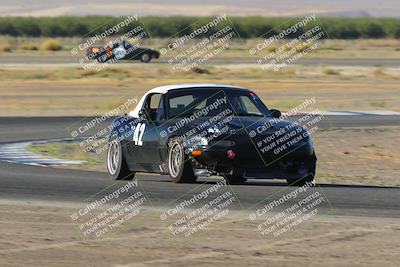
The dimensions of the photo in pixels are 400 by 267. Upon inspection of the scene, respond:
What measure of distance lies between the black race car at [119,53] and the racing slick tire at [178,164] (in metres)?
49.7

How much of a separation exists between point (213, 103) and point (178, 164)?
1.05 metres

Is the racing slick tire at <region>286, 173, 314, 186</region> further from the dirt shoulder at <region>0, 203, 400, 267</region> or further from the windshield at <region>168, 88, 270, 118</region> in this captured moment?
the dirt shoulder at <region>0, 203, 400, 267</region>

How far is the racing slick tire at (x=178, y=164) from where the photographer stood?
1372 centimetres

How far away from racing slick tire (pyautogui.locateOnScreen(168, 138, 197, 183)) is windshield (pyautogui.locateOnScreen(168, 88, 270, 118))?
63 centimetres

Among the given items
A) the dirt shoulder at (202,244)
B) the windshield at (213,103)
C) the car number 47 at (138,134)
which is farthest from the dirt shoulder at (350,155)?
the dirt shoulder at (202,244)

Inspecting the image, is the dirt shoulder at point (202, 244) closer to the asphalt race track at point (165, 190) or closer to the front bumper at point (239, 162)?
the asphalt race track at point (165, 190)

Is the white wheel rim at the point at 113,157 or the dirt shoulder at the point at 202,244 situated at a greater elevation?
the dirt shoulder at the point at 202,244

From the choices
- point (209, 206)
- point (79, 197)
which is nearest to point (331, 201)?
point (209, 206)

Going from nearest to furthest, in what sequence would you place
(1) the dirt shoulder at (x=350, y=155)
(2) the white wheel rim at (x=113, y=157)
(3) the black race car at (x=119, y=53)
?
1. (2) the white wheel rim at (x=113, y=157)
2. (1) the dirt shoulder at (x=350, y=155)
3. (3) the black race car at (x=119, y=53)

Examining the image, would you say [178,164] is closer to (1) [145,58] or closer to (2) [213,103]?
(2) [213,103]

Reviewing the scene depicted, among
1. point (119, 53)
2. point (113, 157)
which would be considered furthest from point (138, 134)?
point (119, 53)

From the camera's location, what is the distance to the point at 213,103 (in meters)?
14.4

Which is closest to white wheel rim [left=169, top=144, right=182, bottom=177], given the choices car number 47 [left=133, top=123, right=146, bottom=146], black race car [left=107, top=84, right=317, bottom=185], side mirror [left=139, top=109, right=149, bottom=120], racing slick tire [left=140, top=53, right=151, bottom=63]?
black race car [left=107, top=84, right=317, bottom=185]

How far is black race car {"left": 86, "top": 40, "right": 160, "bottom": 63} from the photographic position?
63.8m
